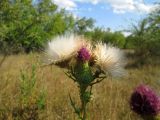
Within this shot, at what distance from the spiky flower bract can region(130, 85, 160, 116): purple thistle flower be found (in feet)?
0.85

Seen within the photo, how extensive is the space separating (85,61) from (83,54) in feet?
0.14

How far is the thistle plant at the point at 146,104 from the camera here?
2232 millimetres

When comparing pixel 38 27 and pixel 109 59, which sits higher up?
pixel 109 59

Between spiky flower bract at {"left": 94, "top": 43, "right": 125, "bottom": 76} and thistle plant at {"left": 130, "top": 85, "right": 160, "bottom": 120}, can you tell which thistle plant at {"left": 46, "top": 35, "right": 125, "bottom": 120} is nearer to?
spiky flower bract at {"left": 94, "top": 43, "right": 125, "bottom": 76}

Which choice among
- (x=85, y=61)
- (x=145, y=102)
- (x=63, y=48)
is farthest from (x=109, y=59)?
(x=145, y=102)

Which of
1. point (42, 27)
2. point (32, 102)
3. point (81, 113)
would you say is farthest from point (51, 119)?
point (42, 27)

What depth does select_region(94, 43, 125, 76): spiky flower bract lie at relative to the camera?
2534mm

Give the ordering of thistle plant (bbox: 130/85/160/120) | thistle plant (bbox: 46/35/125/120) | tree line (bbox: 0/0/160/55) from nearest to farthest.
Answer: thistle plant (bbox: 130/85/160/120) < thistle plant (bbox: 46/35/125/120) < tree line (bbox: 0/0/160/55)

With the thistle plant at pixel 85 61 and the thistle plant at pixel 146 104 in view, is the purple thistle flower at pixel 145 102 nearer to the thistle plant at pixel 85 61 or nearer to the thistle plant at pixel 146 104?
the thistle plant at pixel 146 104

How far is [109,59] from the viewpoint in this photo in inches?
102

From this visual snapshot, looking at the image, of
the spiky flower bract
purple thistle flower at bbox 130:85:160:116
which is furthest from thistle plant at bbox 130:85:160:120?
the spiky flower bract

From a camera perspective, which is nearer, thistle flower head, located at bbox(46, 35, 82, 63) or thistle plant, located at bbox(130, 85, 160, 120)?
thistle plant, located at bbox(130, 85, 160, 120)

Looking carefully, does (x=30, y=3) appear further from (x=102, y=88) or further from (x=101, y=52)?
(x=101, y=52)

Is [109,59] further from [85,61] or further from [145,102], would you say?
[145,102]
